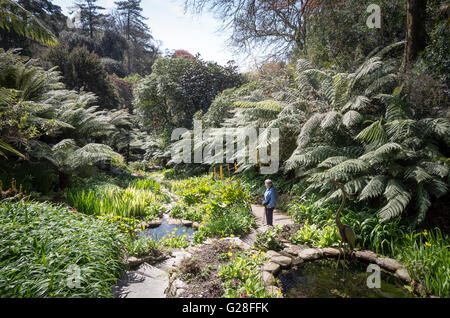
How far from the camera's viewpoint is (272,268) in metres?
2.51

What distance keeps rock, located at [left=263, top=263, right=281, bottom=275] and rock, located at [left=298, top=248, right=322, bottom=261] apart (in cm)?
39

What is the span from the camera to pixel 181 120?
10.8m

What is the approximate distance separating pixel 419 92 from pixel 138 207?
17.3 ft

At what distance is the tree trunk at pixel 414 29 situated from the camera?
438 cm

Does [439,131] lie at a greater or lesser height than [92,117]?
lesser

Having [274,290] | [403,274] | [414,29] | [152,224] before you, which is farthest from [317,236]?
[414,29]

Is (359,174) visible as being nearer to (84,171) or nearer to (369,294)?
(369,294)

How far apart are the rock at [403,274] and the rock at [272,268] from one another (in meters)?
1.17

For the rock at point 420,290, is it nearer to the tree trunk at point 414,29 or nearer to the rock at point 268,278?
the rock at point 268,278

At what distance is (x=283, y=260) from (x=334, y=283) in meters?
0.54

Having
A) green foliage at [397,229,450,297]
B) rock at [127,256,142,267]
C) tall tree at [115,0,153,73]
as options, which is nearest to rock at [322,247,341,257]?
green foliage at [397,229,450,297]

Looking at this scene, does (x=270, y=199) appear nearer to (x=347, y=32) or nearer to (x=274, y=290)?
(x=274, y=290)

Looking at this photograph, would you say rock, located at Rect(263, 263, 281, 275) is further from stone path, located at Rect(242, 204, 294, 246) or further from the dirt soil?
stone path, located at Rect(242, 204, 294, 246)
